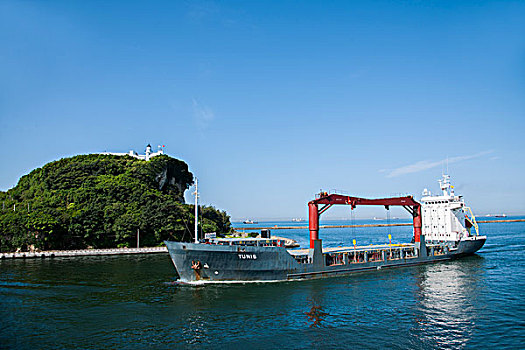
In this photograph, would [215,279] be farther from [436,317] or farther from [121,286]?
[436,317]

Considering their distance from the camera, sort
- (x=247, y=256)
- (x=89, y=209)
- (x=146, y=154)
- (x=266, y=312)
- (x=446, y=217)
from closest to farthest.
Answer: (x=266, y=312) < (x=247, y=256) < (x=446, y=217) < (x=89, y=209) < (x=146, y=154)

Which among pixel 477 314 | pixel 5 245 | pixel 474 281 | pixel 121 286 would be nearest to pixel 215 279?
pixel 121 286

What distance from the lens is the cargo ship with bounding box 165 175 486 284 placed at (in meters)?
39.3

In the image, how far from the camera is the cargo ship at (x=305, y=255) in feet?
129

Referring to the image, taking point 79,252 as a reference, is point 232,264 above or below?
above

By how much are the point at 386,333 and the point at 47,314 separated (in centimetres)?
2779

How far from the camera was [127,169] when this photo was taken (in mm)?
108000

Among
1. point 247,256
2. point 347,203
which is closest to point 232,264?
point 247,256

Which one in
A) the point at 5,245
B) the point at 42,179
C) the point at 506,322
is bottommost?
the point at 506,322

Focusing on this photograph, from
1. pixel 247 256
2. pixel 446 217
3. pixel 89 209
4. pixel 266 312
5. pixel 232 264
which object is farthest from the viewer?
pixel 89 209

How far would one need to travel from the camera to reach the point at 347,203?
48.8 metres

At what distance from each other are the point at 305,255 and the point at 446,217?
121 feet

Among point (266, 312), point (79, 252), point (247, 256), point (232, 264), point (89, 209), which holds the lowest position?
point (266, 312)

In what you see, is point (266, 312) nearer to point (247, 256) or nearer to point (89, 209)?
point (247, 256)
